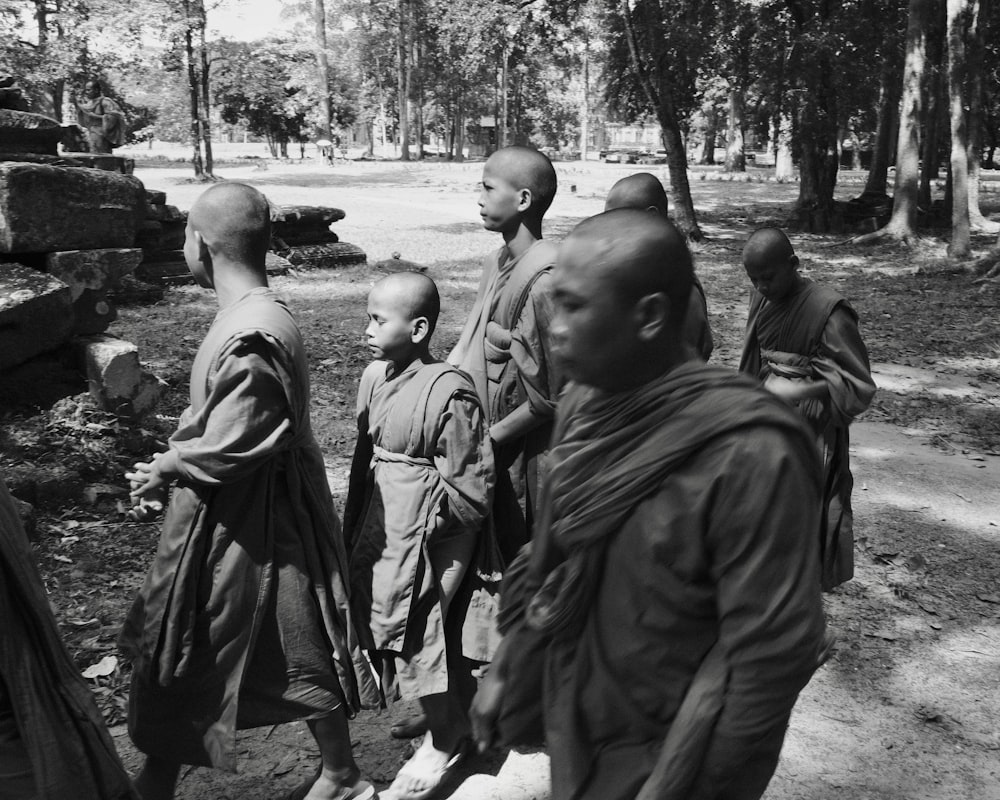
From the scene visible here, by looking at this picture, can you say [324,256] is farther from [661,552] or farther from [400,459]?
[661,552]

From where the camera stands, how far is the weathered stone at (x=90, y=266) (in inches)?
232

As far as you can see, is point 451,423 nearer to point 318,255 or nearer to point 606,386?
point 606,386

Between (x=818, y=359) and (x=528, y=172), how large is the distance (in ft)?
4.53

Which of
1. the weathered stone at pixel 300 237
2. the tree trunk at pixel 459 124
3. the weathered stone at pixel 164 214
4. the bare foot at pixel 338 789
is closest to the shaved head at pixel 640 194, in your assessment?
the bare foot at pixel 338 789

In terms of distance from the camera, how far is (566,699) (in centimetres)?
159

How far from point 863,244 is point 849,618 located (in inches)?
590

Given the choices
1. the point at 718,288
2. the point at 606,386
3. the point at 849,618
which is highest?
the point at 606,386

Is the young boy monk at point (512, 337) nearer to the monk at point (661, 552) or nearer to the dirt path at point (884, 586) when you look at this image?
the dirt path at point (884, 586)

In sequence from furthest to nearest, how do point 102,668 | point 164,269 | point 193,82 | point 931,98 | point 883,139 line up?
point 193,82 < point 883,139 < point 931,98 < point 164,269 < point 102,668

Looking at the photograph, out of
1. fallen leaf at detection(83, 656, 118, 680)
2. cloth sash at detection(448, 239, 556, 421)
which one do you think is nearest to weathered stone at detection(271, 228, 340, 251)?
fallen leaf at detection(83, 656, 118, 680)

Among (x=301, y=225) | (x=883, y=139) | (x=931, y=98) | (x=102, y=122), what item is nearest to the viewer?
(x=301, y=225)

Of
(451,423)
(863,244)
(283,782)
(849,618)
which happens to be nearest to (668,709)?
(451,423)

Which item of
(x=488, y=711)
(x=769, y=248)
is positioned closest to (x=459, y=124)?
(x=769, y=248)

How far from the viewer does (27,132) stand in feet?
21.3
